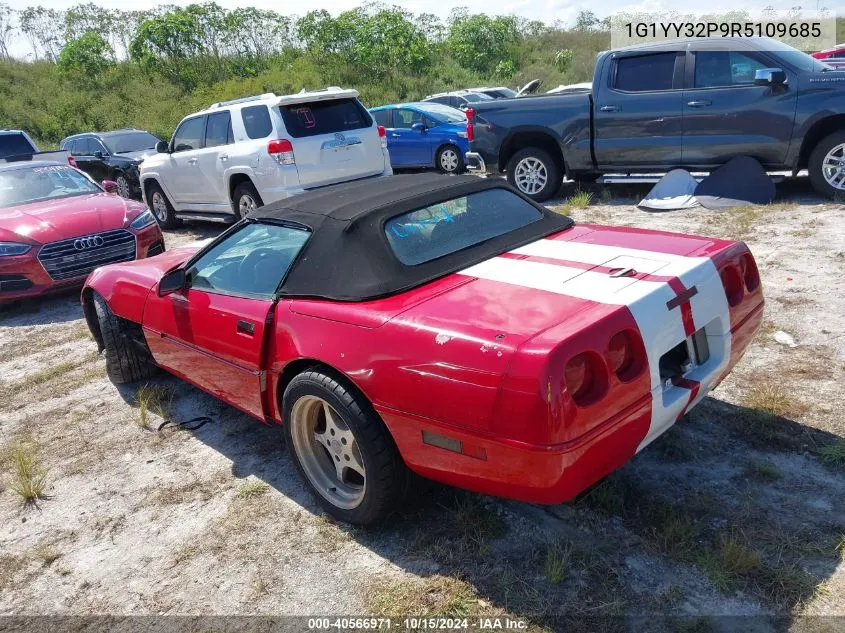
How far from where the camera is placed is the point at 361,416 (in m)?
2.76

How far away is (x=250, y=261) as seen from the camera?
3609mm

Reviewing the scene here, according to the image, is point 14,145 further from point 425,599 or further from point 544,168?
point 425,599

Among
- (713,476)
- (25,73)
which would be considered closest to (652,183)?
(713,476)

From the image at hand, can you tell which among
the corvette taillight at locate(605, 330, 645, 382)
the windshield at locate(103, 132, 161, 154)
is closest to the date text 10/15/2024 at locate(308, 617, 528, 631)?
the corvette taillight at locate(605, 330, 645, 382)

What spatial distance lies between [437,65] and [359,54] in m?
4.11

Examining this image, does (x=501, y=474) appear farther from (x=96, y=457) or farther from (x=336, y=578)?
(x=96, y=457)

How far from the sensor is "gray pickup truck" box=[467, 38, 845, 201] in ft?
25.2

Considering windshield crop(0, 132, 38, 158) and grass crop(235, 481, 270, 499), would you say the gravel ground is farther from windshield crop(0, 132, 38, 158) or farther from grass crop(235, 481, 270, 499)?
windshield crop(0, 132, 38, 158)

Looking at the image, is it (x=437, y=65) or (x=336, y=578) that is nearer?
(x=336, y=578)

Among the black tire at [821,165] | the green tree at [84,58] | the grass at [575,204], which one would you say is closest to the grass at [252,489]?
the grass at [575,204]

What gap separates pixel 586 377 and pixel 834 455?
64.2 inches

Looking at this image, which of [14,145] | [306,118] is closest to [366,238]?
[306,118]

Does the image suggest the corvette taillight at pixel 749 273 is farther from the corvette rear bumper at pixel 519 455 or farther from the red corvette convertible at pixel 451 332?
the corvette rear bumper at pixel 519 455

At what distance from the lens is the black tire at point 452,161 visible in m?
12.6
